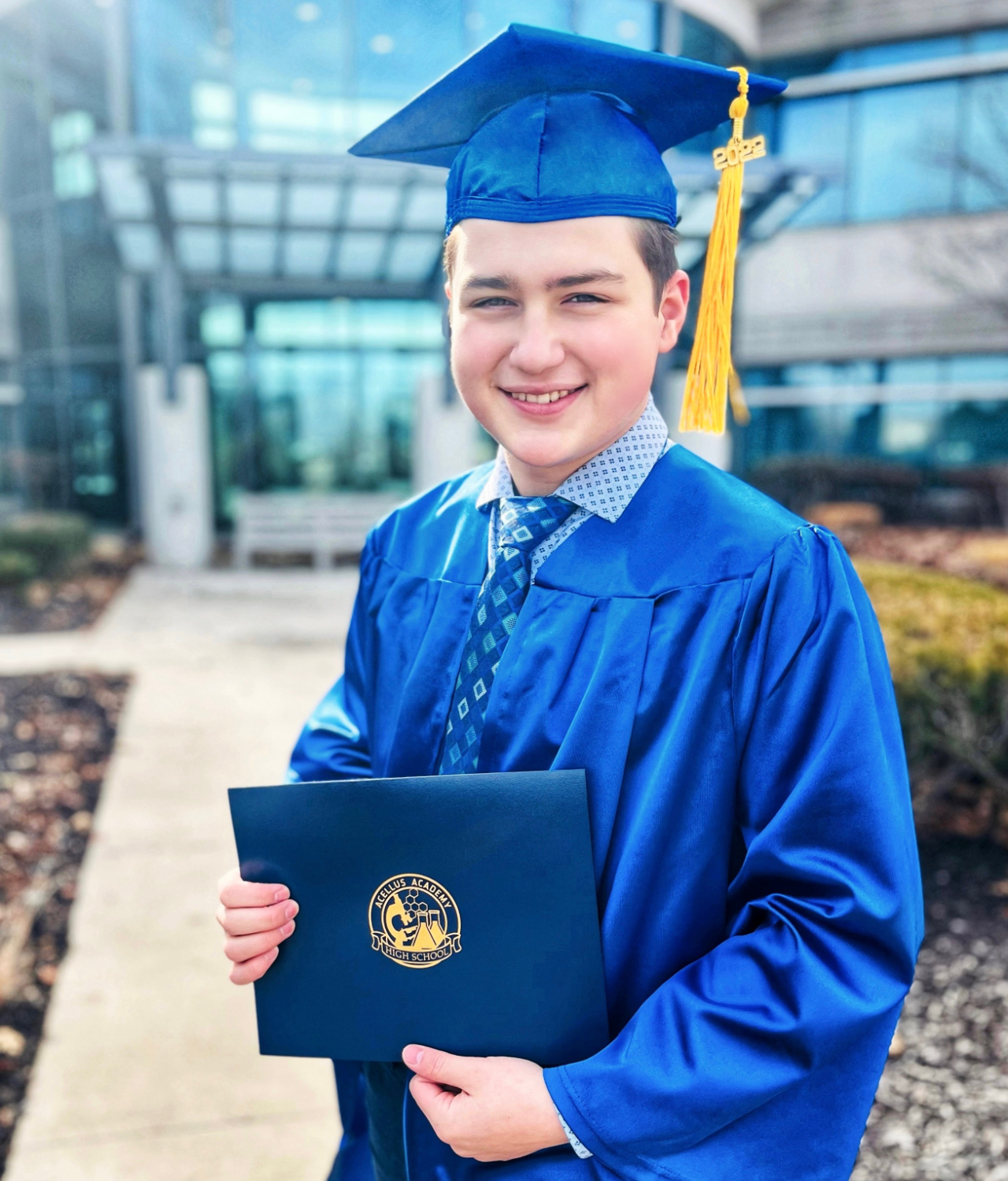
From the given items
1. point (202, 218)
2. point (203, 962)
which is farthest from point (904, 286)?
point (203, 962)

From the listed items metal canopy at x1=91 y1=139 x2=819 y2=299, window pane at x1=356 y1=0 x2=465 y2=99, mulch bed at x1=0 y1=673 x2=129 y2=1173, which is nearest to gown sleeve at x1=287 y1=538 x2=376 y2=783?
mulch bed at x1=0 y1=673 x2=129 y2=1173

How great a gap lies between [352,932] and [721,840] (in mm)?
442

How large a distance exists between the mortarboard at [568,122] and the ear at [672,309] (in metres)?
0.07

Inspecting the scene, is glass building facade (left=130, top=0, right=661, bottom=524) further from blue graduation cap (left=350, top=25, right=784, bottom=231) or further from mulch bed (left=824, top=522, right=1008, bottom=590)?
blue graduation cap (left=350, top=25, right=784, bottom=231)

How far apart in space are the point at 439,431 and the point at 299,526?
6.73 feet

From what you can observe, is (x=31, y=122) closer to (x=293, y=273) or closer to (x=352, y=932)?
(x=293, y=273)

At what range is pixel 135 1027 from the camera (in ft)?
8.80

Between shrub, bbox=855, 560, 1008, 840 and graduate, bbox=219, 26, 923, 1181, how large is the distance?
2.52 m

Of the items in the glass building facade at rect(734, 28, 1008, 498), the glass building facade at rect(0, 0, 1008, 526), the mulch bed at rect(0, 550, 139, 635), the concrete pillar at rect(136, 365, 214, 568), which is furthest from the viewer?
the glass building facade at rect(734, 28, 1008, 498)

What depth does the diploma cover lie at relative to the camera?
3.41 ft

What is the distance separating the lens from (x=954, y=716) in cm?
346

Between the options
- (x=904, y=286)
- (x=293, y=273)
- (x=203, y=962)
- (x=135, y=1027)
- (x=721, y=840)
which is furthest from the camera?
(x=904, y=286)

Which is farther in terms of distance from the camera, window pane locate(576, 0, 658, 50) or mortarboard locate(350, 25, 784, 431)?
window pane locate(576, 0, 658, 50)

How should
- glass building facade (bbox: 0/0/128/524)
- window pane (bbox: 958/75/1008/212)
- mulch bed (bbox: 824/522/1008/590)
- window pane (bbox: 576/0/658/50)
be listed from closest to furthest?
1. mulch bed (bbox: 824/522/1008/590)
2. window pane (bbox: 576/0/658/50)
3. window pane (bbox: 958/75/1008/212)
4. glass building facade (bbox: 0/0/128/524)
